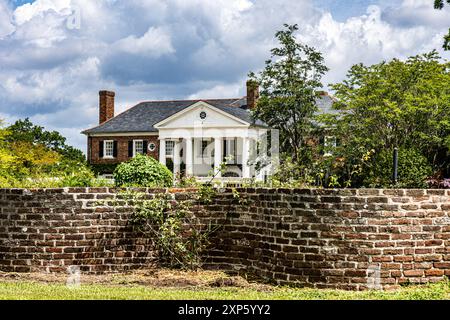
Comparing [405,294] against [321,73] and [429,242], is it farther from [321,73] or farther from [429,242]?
[321,73]

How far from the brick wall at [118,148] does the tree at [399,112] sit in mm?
24017

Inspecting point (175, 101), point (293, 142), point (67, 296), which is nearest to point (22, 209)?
point (67, 296)

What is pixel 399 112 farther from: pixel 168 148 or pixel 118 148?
pixel 118 148

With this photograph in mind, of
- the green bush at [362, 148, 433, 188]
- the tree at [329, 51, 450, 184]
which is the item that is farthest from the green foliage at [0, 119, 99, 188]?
Answer: the tree at [329, 51, 450, 184]

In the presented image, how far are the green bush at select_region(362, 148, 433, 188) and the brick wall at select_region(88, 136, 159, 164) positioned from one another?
32997 mm

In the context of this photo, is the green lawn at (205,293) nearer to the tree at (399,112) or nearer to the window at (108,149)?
the tree at (399,112)

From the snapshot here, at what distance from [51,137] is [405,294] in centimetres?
6115

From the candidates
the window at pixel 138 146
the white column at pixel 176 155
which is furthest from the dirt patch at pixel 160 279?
the window at pixel 138 146

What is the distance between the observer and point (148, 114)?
6300 cm

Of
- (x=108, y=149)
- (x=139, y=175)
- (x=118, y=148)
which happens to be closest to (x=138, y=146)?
(x=118, y=148)

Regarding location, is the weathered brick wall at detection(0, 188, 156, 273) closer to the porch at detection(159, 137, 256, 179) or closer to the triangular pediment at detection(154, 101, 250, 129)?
the triangular pediment at detection(154, 101, 250, 129)

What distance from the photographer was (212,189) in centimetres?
1170

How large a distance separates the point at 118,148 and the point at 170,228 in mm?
50371

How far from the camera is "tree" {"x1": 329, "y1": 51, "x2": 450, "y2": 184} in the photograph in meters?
35.8
